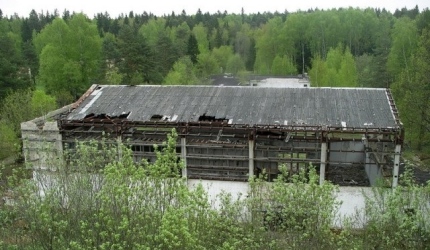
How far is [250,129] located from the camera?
22828 millimetres

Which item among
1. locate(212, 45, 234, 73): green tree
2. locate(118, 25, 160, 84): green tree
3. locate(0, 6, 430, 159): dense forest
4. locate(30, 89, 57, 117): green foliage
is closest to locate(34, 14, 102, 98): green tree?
locate(0, 6, 430, 159): dense forest

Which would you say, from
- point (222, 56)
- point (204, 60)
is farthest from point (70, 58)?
point (222, 56)

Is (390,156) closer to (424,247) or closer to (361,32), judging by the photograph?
(424,247)

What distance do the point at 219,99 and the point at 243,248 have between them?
46.3 feet

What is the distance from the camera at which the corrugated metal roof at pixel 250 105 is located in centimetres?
2342

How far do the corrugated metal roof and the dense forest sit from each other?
8.73 m

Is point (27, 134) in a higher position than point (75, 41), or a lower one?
lower

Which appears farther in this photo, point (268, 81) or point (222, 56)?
point (222, 56)

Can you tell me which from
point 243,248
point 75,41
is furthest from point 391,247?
point 75,41

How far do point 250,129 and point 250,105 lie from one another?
8.91 feet

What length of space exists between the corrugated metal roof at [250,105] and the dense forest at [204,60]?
28.6 ft

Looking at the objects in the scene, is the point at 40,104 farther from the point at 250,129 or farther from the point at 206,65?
the point at 206,65

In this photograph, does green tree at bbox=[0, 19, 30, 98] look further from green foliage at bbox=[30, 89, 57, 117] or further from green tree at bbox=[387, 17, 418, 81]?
green tree at bbox=[387, 17, 418, 81]

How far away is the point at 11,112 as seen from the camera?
113 ft
